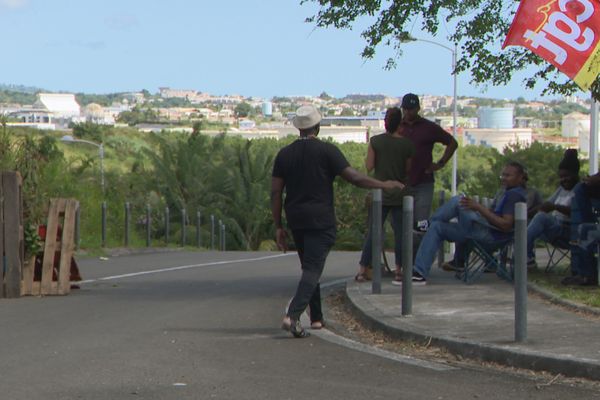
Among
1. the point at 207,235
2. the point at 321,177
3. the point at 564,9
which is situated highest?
the point at 564,9

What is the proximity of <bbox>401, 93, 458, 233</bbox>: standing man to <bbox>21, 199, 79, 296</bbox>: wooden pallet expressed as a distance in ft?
12.1

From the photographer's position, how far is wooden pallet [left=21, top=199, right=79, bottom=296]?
1312 cm

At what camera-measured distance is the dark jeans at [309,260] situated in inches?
382

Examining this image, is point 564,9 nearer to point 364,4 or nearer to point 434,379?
point 364,4

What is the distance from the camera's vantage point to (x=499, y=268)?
12.5 meters

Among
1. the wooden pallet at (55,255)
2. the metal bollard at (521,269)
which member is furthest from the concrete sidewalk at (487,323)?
the wooden pallet at (55,255)

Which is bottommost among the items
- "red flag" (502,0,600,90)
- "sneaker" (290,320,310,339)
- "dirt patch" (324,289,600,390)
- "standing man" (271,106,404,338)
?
"dirt patch" (324,289,600,390)

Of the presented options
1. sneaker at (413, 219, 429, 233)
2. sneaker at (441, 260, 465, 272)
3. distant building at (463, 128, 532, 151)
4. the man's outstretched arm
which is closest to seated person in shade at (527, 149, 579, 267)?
sneaker at (441, 260, 465, 272)

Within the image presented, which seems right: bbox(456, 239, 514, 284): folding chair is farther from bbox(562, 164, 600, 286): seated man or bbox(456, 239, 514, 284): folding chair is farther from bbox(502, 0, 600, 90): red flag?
bbox(502, 0, 600, 90): red flag

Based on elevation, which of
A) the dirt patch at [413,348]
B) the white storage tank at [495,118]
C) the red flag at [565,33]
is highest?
the white storage tank at [495,118]

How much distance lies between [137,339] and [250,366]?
1.59m

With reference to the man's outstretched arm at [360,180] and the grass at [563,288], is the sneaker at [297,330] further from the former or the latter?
the grass at [563,288]

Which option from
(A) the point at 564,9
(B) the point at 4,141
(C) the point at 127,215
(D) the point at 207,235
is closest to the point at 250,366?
(A) the point at 564,9

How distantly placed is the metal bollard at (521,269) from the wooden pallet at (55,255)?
6041mm
